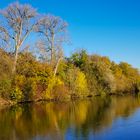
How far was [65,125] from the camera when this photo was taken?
85.0 ft

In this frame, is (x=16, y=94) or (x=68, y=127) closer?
(x=68, y=127)

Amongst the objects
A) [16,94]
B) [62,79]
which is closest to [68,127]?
[16,94]

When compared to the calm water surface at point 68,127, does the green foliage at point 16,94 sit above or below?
above

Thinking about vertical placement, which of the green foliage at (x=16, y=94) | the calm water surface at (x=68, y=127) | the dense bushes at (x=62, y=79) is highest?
the dense bushes at (x=62, y=79)

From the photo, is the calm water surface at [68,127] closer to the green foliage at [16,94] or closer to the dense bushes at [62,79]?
the green foliage at [16,94]

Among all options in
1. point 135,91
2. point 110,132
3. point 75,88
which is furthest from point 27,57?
point 135,91

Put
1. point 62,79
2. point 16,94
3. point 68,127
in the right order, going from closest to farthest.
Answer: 1. point 68,127
2. point 16,94
3. point 62,79

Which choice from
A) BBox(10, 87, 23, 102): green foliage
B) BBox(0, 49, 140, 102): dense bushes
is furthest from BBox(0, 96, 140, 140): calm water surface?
BBox(0, 49, 140, 102): dense bushes

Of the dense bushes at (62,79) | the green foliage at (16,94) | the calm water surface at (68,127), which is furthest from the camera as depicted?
the dense bushes at (62,79)

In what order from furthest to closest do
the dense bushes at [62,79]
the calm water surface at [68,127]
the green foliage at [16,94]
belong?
1. the dense bushes at [62,79]
2. the green foliage at [16,94]
3. the calm water surface at [68,127]

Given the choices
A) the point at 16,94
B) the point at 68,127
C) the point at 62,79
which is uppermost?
the point at 62,79

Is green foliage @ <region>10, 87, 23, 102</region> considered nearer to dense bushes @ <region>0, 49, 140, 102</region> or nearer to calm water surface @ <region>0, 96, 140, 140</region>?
dense bushes @ <region>0, 49, 140, 102</region>

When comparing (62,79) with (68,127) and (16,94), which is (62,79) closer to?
(16,94)

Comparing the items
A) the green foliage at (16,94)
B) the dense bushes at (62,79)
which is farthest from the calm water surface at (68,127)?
the dense bushes at (62,79)
